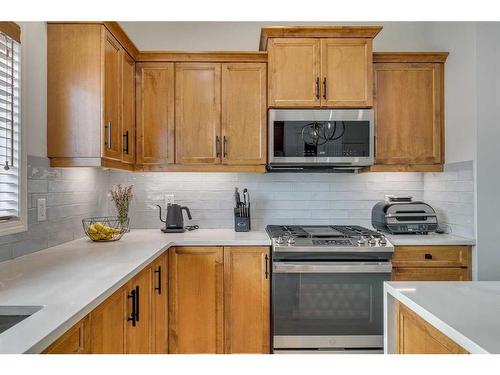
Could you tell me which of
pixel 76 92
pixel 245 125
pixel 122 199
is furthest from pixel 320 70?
pixel 122 199

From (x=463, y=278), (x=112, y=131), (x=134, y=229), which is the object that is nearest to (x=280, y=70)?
(x=112, y=131)

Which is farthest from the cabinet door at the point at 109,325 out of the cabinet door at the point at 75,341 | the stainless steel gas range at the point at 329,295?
the stainless steel gas range at the point at 329,295

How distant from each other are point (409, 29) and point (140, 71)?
2289 millimetres

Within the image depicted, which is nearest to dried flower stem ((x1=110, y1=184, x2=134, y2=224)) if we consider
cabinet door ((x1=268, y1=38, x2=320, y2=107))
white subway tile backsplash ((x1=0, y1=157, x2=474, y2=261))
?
white subway tile backsplash ((x1=0, y1=157, x2=474, y2=261))

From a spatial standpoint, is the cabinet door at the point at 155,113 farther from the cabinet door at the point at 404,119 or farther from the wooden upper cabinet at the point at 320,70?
the cabinet door at the point at 404,119

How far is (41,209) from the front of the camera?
6.70 feet

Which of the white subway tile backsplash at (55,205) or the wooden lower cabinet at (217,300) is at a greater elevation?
the white subway tile backsplash at (55,205)

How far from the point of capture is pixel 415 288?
1.17 metres

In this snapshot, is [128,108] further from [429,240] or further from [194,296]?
[429,240]

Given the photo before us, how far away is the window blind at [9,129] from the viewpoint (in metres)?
1.73

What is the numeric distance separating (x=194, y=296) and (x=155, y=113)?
1357 millimetres

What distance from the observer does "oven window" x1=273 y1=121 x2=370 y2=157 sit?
273cm
